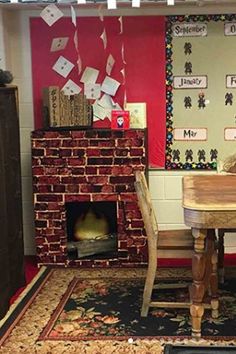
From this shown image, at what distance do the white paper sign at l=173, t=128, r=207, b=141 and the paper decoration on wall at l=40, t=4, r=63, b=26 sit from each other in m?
1.36

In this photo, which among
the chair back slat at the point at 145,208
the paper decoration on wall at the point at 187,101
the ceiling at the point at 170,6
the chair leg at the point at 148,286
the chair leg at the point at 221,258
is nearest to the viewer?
the chair back slat at the point at 145,208

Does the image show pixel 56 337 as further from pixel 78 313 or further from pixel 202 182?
pixel 202 182

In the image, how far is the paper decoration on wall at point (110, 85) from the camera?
470 centimetres

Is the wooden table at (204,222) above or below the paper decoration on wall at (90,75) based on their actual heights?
below

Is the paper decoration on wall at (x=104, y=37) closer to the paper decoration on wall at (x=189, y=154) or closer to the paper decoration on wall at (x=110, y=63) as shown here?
the paper decoration on wall at (x=110, y=63)

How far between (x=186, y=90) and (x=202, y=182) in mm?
1153

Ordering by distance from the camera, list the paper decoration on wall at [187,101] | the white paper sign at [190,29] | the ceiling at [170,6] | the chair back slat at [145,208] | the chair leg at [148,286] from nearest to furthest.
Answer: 1. the chair back slat at [145,208]
2. the chair leg at [148,286]
3. the ceiling at [170,6]
4. the white paper sign at [190,29]
5. the paper decoration on wall at [187,101]

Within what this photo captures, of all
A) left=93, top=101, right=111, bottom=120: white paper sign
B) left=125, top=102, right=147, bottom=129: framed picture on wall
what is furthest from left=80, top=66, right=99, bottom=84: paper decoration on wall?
left=125, top=102, right=147, bottom=129: framed picture on wall

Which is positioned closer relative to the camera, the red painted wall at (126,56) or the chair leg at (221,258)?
the chair leg at (221,258)

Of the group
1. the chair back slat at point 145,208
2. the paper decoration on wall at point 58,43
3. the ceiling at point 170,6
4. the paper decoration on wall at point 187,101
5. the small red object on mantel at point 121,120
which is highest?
the ceiling at point 170,6

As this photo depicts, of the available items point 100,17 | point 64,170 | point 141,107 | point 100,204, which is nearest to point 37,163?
point 64,170

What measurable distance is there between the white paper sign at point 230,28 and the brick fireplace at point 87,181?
1086 millimetres

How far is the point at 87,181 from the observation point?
448 cm

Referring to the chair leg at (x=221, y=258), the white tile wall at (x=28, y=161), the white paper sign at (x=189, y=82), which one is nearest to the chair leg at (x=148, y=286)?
the chair leg at (x=221, y=258)
